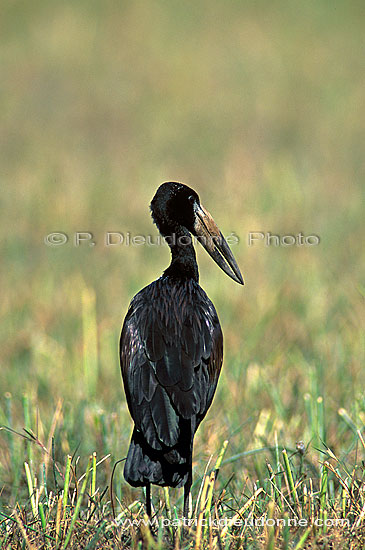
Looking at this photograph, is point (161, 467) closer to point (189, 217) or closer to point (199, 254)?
point (189, 217)

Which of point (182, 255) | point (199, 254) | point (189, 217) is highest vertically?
point (199, 254)

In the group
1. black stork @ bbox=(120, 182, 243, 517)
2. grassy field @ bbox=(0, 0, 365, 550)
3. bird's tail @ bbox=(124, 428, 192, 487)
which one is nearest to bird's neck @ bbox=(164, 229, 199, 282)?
black stork @ bbox=(120, 182, 243, 517)

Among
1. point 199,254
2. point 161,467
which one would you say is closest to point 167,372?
point 161,467

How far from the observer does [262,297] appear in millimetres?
6586

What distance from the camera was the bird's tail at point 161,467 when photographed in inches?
102

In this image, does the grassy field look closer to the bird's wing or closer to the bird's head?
the bird's wing

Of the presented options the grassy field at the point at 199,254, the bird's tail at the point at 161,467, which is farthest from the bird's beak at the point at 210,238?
the grassy field at the point at 199,254

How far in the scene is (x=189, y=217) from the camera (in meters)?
2.76

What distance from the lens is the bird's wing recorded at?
8.66 ft

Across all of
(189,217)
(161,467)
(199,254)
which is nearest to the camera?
(161,467)

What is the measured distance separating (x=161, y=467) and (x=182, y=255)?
2.53 ft

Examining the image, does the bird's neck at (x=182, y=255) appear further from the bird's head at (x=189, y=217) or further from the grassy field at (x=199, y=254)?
the grassy field at (x=199, y=254)

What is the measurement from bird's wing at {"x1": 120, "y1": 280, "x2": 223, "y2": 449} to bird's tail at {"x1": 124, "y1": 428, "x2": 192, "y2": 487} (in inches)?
1.5

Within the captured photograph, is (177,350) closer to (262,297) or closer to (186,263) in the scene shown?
(186,263)
